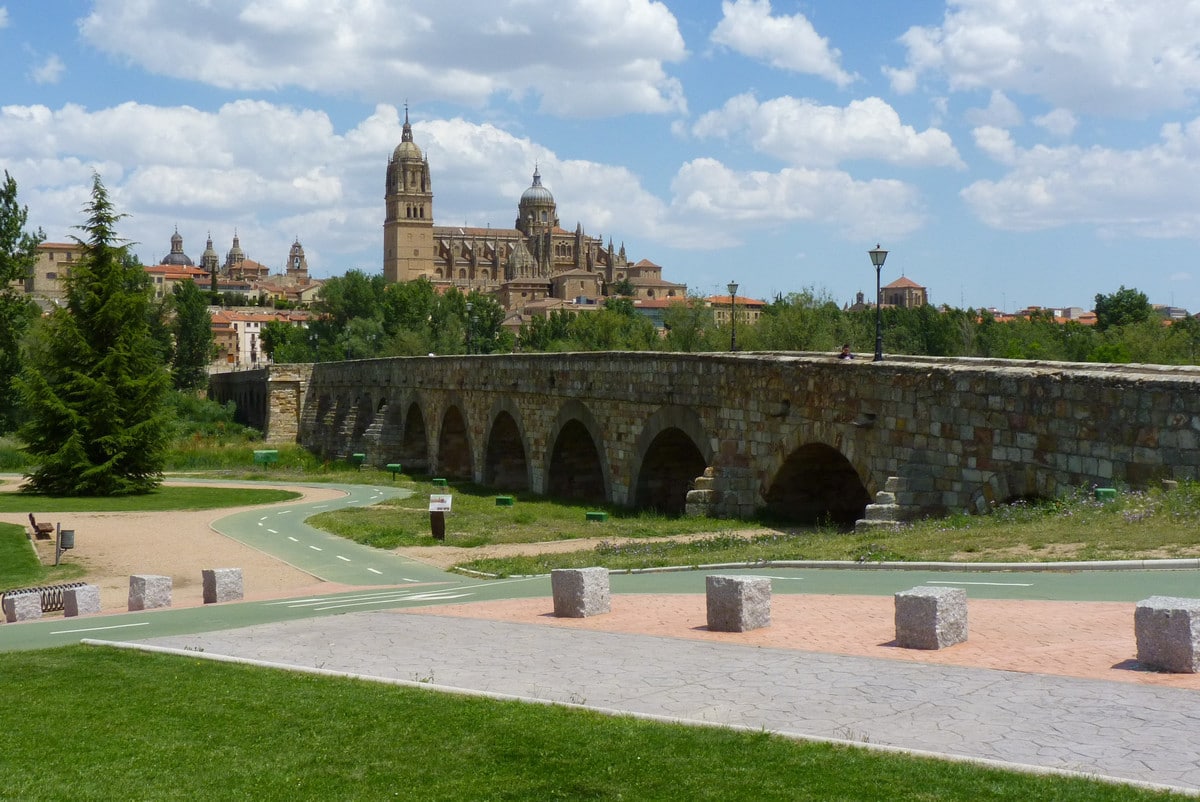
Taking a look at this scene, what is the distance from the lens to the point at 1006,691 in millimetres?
7793

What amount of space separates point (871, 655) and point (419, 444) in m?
41.3

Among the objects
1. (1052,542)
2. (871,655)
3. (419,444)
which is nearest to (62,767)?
(871,655)

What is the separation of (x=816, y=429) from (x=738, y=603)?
10.0m

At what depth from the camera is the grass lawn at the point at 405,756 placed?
628 cm

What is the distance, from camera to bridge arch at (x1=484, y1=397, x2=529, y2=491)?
124 feet

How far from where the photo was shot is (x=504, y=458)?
38719 mm

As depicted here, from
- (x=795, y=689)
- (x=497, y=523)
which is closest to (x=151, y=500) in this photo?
(x=497, y=523)

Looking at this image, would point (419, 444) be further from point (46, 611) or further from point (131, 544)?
point (46, 611)

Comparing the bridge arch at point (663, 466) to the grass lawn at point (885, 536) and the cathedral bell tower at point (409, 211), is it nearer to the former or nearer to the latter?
the grass lawn at point (885, 536)

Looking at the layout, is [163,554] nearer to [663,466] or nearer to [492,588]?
[663,466]

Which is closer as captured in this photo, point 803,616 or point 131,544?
point 803,616

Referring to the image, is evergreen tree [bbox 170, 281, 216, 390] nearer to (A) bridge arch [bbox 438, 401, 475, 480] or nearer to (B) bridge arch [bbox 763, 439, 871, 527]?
(A) bridge arch [bbox 438, 401, 475, 480]

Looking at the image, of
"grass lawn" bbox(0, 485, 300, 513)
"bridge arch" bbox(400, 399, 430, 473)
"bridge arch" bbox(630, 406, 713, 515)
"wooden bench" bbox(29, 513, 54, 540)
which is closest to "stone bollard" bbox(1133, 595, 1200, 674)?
"bridge arch" bbox(630, 406, 713, 515)

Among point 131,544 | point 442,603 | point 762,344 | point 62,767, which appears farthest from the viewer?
point 762,344
